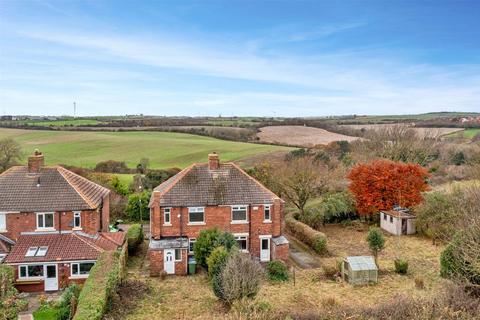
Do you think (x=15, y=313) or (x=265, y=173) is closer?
(x=15, y=313)

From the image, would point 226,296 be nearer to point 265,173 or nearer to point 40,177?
point 40,177

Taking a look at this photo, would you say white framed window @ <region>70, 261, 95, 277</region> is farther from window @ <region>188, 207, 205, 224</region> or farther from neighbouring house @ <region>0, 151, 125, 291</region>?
window @ <region>188, 207, 205, 224</region>

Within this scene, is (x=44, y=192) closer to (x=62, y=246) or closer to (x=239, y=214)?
(x=62, y=246)

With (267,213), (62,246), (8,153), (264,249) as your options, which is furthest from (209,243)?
(8,153)

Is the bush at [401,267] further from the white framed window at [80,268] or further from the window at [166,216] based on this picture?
the white framed window at [80,268]

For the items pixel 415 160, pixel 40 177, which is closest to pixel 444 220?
pixel 415 160

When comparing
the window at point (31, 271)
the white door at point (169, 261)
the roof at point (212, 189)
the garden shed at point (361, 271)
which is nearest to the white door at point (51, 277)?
the window at point (31, 271)
